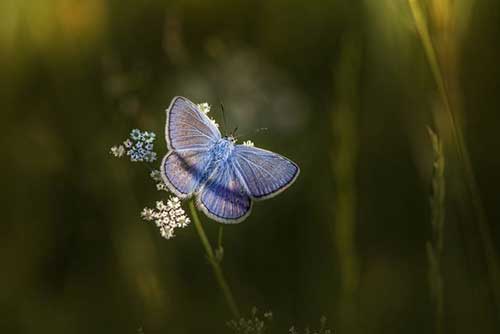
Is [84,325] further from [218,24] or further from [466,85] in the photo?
[466,85]

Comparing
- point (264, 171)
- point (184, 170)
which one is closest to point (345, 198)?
point (264, 171)

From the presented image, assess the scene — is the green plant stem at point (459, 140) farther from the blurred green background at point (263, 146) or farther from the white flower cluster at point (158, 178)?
the white flower cluster at point (158, 178)

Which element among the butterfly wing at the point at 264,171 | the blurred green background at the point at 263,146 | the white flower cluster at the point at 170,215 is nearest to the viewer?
the white flower cluster at the point at 170,215

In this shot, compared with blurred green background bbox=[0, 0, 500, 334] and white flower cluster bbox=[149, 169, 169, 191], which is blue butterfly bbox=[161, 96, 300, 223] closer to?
white flower cluster bbox=[149, 169, 169, 191]

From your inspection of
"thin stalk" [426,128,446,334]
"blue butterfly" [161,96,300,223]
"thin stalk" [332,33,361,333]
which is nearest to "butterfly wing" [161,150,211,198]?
"blue butterfly" [161,96,300,223]

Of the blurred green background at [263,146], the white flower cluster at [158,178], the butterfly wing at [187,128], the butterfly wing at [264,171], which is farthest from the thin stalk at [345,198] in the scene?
the white flower cluster at [158,178]

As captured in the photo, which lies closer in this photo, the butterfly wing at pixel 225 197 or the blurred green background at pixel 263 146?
the butterfly wing at pixel 225 197

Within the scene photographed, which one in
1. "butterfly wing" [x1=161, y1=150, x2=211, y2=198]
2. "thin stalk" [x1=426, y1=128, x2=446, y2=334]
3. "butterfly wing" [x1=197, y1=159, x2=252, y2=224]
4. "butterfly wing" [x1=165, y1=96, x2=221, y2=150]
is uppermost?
"butterfly wing" [x1=165, y1=96, x2=221, y2=150]

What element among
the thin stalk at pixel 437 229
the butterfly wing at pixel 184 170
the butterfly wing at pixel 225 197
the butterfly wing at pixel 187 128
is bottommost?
the thin stalk at pixel 437 229
